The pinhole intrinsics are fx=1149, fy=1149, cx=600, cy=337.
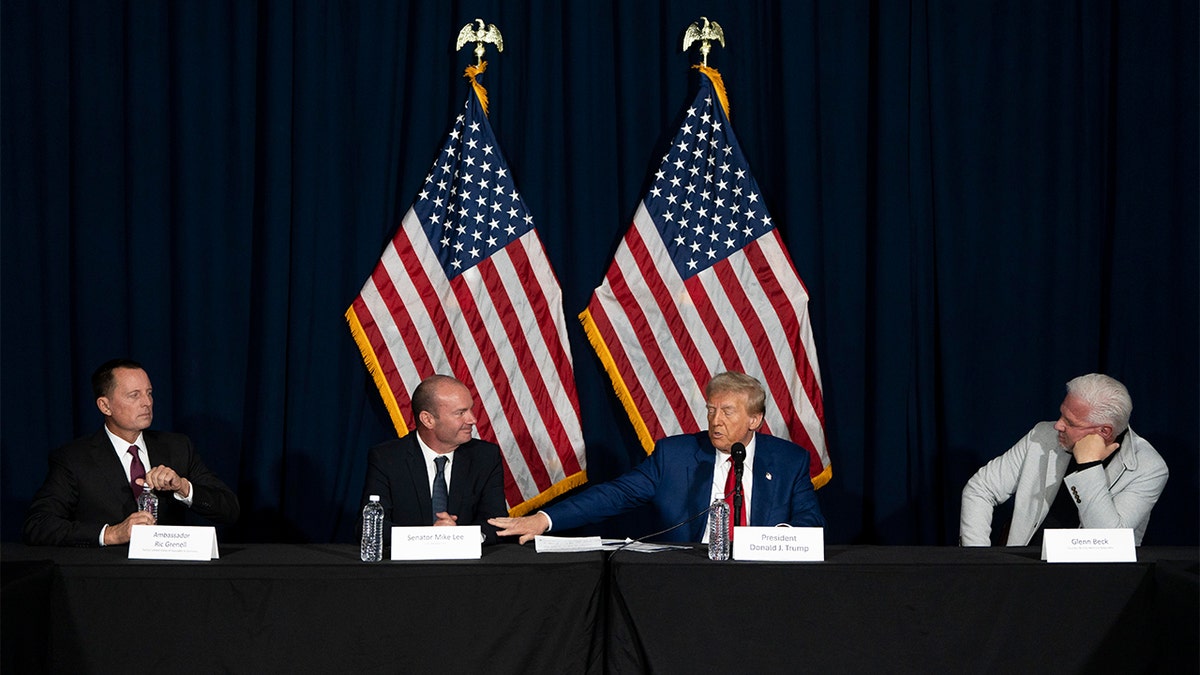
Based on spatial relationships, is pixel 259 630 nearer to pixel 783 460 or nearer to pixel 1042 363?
pixel 783 460

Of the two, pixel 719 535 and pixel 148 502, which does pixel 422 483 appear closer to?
pixel 148 502

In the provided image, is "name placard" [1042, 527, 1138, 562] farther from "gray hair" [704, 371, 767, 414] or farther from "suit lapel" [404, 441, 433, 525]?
"suit lapel" [404, 441, 433, 525]

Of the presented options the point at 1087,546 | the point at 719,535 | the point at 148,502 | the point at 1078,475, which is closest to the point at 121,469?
the point at 148,502

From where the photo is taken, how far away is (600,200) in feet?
19.0

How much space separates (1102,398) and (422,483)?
8.21 feet

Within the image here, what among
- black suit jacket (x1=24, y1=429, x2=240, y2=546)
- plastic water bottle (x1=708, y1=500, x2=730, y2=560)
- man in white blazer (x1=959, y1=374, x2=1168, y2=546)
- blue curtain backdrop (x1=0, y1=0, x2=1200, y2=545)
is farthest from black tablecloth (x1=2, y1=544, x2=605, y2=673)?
blue curtain backdrop (x1=0, y1=0, x2=1200, y2=545)

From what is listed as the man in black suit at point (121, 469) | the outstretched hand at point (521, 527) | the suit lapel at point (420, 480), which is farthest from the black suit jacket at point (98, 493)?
the outstretched hand at point (521, 527)

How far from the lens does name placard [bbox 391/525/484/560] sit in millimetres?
3305

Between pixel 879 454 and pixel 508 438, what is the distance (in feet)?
6.03

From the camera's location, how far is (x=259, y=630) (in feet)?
10.3

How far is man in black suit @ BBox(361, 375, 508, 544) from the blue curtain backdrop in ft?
4.60

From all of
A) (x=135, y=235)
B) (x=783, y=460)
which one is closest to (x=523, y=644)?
(x=783, y=460)

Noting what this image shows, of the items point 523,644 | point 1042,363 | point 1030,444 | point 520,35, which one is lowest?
point 523,644

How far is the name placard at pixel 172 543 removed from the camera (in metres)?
3.28
